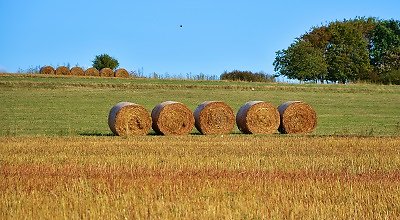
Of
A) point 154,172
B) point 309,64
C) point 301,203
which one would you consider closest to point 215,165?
point 154,172

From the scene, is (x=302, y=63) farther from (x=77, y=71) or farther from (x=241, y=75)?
(x=77, y=71)

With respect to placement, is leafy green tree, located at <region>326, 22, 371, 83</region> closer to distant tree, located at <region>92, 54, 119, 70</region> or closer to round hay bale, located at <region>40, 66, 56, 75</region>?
distant tree, located at <region>92, 54, 119, 70</region>

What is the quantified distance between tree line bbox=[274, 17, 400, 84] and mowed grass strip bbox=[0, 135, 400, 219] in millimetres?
54036

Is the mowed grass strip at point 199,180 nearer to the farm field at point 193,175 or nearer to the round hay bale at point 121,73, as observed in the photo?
the farm field at point 193,175

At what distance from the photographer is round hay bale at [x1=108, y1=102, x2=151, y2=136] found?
24219mm

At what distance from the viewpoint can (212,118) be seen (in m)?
25.6

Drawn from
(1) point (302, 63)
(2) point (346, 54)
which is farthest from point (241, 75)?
(2) point (346, 54)

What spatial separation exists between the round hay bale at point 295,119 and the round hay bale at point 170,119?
11.1ft

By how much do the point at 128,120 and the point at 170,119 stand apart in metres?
1.31

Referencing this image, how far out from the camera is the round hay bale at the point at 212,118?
25469 millimetres

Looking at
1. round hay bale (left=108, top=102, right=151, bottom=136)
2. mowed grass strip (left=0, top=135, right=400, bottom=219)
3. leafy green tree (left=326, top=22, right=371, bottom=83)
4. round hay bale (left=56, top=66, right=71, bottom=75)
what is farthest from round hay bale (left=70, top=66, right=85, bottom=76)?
mowed grass strip (left=0, top=135, right=400, bottom=219)

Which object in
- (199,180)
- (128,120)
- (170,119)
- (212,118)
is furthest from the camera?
(212,118)

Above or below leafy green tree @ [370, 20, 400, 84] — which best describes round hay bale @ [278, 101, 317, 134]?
below

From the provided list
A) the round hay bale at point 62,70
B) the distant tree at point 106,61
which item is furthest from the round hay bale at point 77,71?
the distant tree at point 106,61
